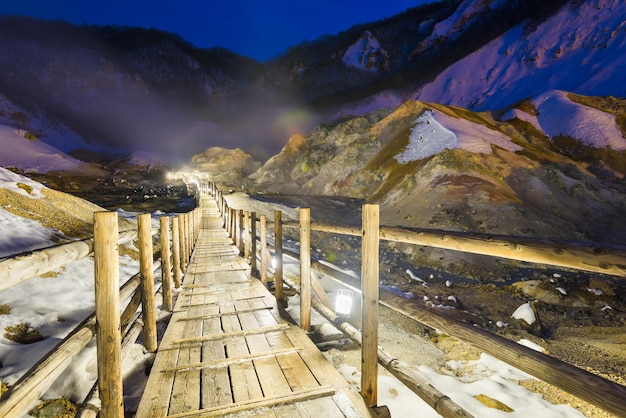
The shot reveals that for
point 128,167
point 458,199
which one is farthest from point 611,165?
point 128,167

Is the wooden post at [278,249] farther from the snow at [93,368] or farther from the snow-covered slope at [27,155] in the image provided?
the snow-covered slope at [27,155]

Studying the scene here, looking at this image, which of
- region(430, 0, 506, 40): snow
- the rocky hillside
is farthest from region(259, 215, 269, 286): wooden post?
region(430, 0, 506, 40): snow

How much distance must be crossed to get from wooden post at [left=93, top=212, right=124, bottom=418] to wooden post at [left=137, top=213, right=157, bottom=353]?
1.45 meters

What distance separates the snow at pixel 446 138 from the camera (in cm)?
2203

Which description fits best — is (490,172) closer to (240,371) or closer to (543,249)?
(240,371)

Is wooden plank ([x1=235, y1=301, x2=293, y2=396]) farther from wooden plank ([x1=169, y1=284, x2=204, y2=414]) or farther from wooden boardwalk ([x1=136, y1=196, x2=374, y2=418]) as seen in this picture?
wooden plank ([x1=169, y1=284, x2=204, y2=414])

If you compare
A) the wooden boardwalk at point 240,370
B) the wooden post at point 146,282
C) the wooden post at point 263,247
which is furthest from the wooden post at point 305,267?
the wooden post at point 263,247

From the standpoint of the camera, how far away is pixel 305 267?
406 cm

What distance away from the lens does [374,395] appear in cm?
263

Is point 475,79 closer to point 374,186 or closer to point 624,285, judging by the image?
point 374,186

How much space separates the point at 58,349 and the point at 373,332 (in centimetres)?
214

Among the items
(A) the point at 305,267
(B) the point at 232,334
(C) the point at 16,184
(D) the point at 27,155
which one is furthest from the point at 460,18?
(D) the point at 27,155

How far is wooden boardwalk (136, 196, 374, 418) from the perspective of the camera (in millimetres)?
2572

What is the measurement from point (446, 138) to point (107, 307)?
80.4 ft
